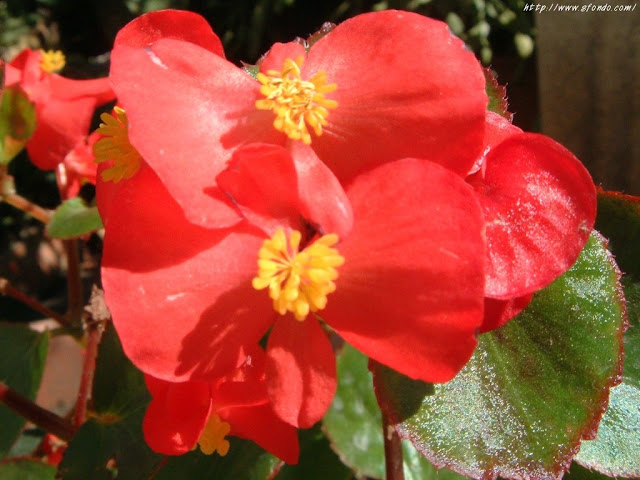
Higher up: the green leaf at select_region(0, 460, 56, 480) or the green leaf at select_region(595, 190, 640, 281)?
the green leaf at select_region(595, 190, 640, 281)

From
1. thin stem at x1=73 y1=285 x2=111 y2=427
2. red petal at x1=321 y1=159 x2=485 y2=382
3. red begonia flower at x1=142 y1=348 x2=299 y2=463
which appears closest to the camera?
red petal at x1=321 y1=159 x2=485 y2=382

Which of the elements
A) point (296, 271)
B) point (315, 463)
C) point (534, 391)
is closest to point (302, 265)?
point (296, 271)

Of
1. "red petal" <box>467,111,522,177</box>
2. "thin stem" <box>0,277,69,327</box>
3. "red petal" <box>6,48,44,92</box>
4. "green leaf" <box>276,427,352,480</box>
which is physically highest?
"red petal" <box>467,111,522,177</box>

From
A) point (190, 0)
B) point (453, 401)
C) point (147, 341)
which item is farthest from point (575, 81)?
point (147, 341)

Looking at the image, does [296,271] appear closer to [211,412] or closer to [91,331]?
[211,412]

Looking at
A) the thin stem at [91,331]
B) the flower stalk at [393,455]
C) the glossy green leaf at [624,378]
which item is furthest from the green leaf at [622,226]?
the thin stem at [91,331]

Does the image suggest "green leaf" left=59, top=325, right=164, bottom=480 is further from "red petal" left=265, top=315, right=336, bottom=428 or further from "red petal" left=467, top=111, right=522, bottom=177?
"red petal" left=467, top=111, right=522, bottom=177

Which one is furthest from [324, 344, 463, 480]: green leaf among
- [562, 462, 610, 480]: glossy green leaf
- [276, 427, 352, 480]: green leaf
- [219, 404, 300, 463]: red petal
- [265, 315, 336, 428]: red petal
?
[265, 315, 336, 428]: red petal
